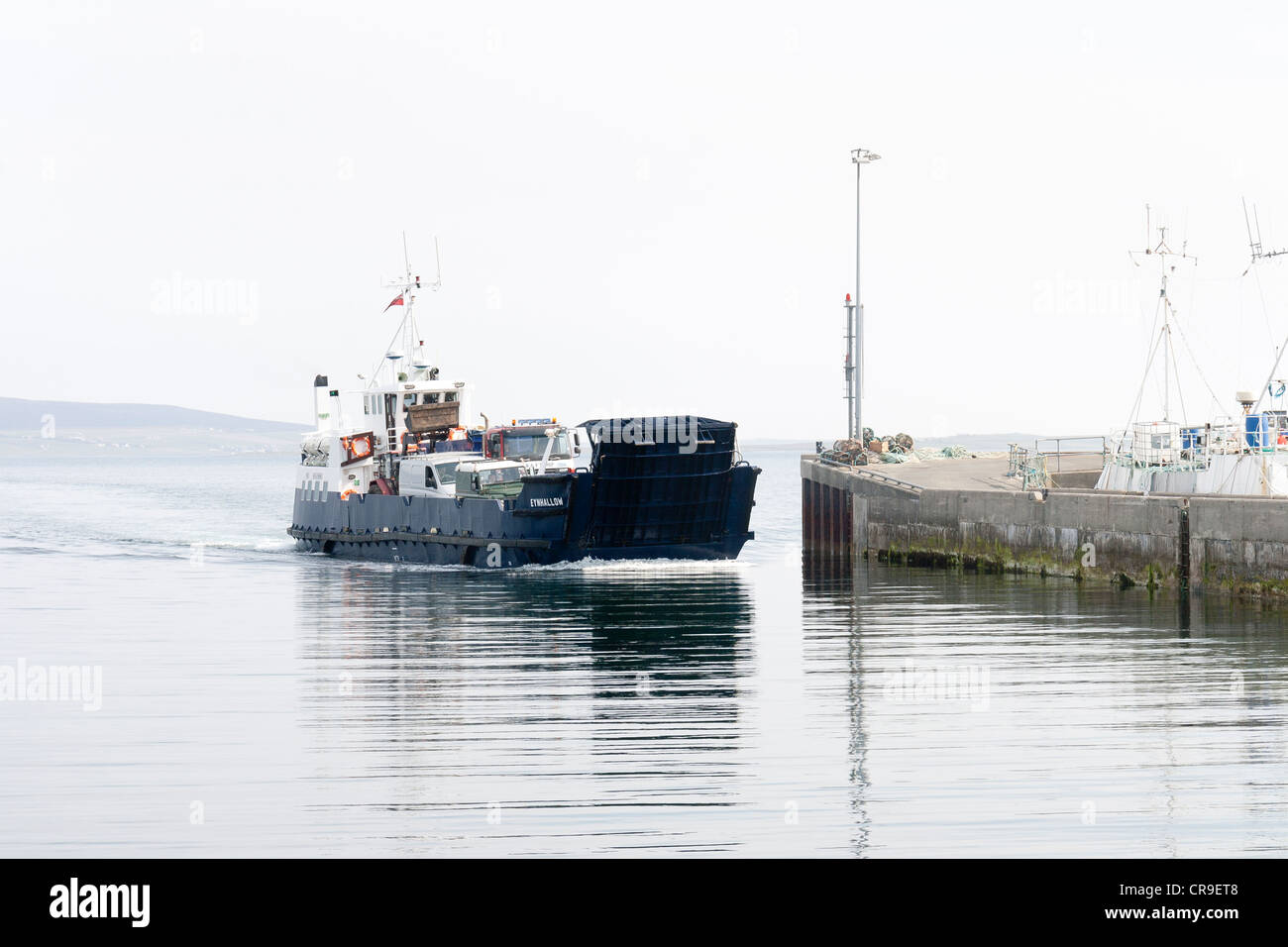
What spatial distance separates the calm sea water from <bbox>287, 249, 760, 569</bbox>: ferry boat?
4.45m

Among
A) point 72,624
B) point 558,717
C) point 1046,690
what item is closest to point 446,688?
point 558,717

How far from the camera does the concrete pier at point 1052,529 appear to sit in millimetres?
26250

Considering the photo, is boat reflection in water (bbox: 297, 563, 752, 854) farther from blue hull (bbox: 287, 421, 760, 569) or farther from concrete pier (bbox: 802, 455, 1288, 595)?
concrete pier (bbox: 802, 455, 1288, 595)

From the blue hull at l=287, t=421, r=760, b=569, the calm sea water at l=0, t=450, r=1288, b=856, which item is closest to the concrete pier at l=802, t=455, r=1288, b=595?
the calm sea water at l=0, t=450, r=1288, b=856

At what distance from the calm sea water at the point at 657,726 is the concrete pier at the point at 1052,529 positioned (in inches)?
35.8

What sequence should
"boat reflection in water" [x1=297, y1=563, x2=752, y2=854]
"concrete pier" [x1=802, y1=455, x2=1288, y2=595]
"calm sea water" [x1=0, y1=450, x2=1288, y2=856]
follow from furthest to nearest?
"concrete pier" [x1=802, y1=455, x2=1288, y2=595]
"boat reflection in water" [x1=297, y1=563, x2=752, y2=854]
"calm sea water" [x1=0, y1=450, x2=1288, y2=856]

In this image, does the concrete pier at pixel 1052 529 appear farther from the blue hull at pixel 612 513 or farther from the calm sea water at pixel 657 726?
the blue hull at pixel 612 513

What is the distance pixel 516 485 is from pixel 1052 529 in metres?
13.3

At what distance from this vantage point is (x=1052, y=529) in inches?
1260

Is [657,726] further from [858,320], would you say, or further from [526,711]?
[858,320]

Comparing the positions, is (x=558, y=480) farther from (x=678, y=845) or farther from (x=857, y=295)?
(x=678, y=845)

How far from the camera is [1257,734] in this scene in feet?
47.9

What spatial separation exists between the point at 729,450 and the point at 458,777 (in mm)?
24272

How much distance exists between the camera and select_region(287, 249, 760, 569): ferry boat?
3578cm
